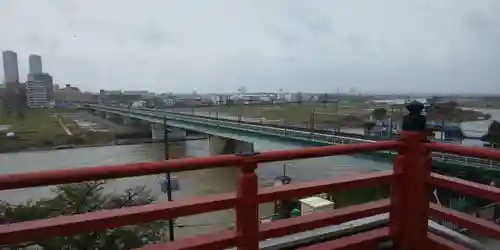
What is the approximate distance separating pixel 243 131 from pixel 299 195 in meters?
22.3

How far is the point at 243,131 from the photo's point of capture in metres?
24.0

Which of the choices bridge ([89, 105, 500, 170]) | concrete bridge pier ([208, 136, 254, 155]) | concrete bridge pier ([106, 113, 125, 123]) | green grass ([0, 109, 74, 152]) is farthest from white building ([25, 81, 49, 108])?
concrete bridge pier ([106, 113, 125, 123])

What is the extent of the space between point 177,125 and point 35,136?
1306cm

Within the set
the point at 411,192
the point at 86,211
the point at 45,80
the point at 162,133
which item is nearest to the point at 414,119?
the point at 411,192

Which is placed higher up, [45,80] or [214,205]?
[45,80]

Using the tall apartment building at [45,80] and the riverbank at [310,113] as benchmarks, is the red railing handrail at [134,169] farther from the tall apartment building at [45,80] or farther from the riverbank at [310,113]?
the riverbank at [310,113]

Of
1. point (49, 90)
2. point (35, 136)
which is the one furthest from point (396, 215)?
point (49, 90)

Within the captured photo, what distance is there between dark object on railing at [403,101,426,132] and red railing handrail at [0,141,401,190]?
559 mm

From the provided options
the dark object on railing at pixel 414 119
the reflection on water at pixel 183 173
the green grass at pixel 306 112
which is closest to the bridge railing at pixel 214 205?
the dark object on railing at pixel 414 119

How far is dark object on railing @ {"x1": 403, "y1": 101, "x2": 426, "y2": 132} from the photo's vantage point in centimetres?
199

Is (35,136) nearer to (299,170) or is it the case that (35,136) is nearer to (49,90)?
(49,90)

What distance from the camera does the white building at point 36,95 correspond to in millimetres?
14586

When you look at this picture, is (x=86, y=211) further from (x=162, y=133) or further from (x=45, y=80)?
(x=162, y=133)

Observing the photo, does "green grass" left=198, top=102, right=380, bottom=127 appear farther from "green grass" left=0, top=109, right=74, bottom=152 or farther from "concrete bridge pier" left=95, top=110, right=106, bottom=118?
"green grass" left=0, top=109, right=74, bottom=152
